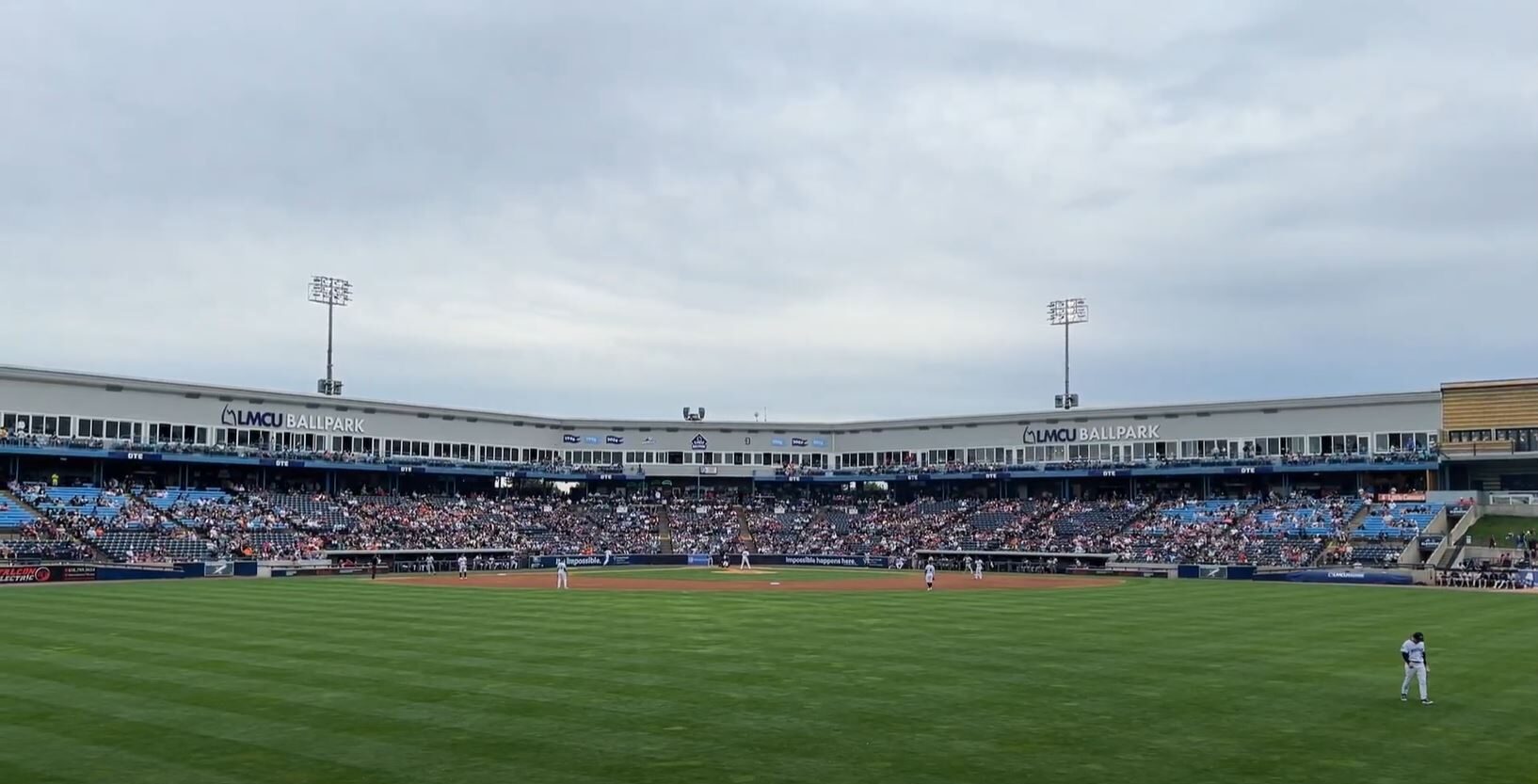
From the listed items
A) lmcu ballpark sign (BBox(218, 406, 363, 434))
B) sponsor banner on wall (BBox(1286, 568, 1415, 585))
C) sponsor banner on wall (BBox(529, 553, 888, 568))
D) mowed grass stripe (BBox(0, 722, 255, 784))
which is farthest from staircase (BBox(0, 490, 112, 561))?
sponsor banner on wall (BBox(1286, 568, 1415, 585))

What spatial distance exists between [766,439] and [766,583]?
178 feet

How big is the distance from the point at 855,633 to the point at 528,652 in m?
10.9

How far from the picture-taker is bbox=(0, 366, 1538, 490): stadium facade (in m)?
87.1

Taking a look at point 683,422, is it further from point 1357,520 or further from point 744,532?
point 1357,520

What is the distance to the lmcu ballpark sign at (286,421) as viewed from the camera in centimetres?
9806

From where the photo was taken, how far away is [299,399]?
102 meters

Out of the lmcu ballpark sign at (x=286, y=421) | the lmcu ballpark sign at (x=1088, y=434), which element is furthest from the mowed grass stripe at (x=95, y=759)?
the lmcu ballpark sign at (x=1088, y=434)

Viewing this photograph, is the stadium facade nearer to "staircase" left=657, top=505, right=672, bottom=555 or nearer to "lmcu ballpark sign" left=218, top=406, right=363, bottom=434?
"lmcu ballpark sign" left=218, top=406, right=363, bottom=434

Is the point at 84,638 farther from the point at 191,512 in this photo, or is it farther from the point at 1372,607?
the point at 191,512

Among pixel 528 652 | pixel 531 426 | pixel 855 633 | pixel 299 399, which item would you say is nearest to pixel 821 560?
pixel 531 426

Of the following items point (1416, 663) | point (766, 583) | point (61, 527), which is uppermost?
point (61, 527)

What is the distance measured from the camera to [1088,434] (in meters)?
109

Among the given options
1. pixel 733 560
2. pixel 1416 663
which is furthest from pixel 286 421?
pixel 1416 663

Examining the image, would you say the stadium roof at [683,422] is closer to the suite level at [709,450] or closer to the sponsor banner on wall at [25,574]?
the suite level at [709,450]
